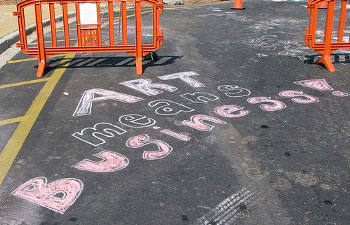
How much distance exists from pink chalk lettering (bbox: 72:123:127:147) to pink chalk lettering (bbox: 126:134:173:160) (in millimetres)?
289

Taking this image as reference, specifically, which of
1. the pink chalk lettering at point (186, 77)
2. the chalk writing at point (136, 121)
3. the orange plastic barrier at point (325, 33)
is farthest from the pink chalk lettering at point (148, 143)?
the orange plastic barrier at point (325, 33)

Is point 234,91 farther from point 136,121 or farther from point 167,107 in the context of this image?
point 136,121

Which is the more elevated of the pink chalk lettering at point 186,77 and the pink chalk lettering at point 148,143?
the pink chalk lettering at point 186,77

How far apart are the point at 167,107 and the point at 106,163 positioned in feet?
6.35

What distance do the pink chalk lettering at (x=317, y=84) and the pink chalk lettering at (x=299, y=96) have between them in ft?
1.51

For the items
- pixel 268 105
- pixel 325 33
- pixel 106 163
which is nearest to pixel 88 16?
pixel 268 105

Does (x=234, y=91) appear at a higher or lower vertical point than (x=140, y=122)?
higher

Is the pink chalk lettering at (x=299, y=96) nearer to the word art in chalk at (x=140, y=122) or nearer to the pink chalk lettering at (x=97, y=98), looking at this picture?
the word art in chalk at (x=140, y=122)

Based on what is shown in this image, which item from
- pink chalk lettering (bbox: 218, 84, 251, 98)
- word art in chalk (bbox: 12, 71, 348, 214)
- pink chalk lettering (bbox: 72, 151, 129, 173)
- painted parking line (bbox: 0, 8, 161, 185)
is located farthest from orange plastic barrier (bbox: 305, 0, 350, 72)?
pink chalk lettering (bbox: 72, 151, 129, 173)

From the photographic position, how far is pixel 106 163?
196 inches

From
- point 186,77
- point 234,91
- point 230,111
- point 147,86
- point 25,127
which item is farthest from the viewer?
point 186,77

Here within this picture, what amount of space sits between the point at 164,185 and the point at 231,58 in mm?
5548

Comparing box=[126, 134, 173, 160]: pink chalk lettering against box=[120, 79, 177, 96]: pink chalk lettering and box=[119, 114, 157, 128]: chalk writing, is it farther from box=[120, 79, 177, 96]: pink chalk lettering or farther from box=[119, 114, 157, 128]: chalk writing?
box=[120, 79, 177, 96]: pink chalk lettering

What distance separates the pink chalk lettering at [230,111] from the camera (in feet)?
20.9
